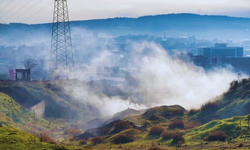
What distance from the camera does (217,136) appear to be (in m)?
24.6

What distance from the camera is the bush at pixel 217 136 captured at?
24.5m

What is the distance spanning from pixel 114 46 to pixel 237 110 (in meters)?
165

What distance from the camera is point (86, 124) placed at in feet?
140

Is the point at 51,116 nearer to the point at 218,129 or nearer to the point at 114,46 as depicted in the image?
the point at 218,129

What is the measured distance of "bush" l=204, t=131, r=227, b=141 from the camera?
24450mm

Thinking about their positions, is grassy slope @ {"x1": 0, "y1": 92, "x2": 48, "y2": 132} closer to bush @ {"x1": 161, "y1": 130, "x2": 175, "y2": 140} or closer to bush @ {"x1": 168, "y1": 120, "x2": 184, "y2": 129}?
bush @ {"x1": 168, "y1": 120, "x2": 184, "y2": 129}

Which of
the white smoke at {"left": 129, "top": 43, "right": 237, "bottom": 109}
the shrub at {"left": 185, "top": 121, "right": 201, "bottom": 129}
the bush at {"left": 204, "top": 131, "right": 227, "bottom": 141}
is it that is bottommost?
the white smoke at {"left": 129, "top": 43, "right": 237, "bottom": 109}

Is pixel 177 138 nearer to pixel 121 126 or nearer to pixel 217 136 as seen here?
pixel 217 136

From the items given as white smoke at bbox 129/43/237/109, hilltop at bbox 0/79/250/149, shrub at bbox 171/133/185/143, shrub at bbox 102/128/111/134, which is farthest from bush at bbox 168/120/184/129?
white smoke at bbox 129/43/237/109

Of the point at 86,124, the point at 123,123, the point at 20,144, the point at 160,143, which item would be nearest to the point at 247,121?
the point at 160,143

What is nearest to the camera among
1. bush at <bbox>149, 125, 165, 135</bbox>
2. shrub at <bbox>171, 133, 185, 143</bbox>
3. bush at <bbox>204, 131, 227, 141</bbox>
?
bush at <bbox>204, 131, 227, 141</bbox>

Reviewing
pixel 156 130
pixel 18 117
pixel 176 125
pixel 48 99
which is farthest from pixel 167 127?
pixel 48 99

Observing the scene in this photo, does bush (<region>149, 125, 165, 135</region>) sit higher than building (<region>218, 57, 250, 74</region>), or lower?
lower

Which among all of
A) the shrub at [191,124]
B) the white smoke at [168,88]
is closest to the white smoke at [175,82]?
the white smoke at [168,88]
